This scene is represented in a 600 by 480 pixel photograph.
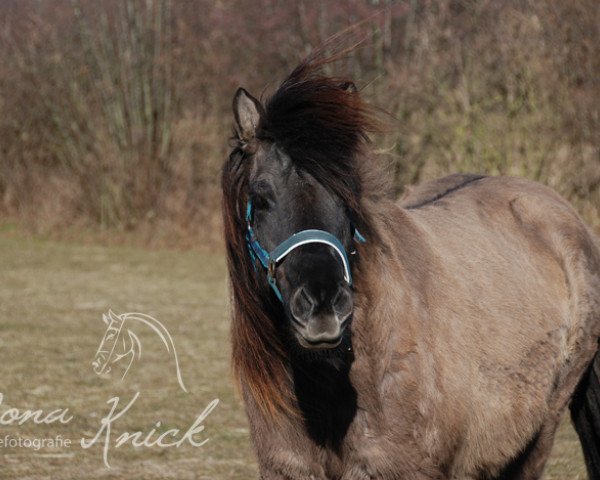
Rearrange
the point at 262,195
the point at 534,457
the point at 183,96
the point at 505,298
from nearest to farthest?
the point at 262,195, the point at 505,298, the point at 534,457, the point at 183,96

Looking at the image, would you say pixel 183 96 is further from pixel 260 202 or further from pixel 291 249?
pixel 291 249

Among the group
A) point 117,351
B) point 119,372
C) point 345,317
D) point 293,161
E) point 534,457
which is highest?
point 293,161

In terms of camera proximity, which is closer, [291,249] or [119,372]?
[291,249]

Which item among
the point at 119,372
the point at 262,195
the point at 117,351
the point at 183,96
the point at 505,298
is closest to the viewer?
the point at 262,195

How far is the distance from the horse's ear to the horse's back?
965mm

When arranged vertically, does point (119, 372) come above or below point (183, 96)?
above

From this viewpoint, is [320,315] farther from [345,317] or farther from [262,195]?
[262,195]

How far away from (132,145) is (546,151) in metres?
8.32

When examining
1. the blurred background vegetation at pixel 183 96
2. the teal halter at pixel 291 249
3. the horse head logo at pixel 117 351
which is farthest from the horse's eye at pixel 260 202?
the blurred background vegetation at pixel 183 96

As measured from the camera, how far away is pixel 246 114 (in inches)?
138

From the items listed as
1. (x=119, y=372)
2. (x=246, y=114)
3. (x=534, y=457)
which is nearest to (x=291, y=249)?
(x=246, y=114)

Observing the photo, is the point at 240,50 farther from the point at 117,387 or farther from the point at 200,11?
the point at 117,387

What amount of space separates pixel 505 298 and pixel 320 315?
1.50 m

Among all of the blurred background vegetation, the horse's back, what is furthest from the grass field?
the blurred background vegetation
